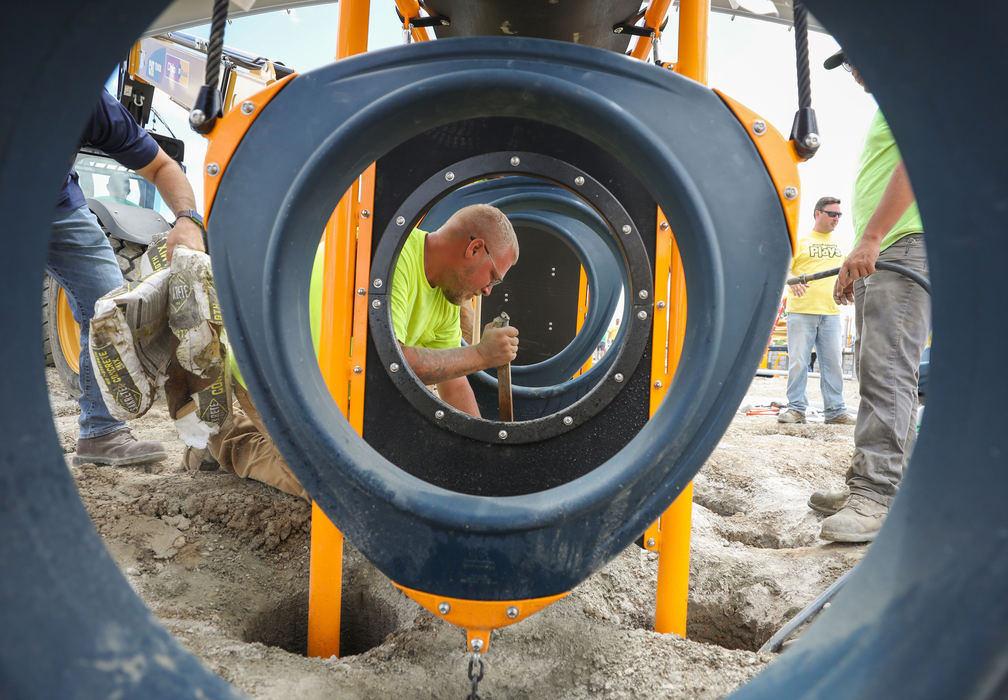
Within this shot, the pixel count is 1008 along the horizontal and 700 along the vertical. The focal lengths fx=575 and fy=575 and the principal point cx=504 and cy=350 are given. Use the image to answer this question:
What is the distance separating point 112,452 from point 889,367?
2.57 metres

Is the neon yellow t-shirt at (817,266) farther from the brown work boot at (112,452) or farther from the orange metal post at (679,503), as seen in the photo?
the brown work boot at (112,452)

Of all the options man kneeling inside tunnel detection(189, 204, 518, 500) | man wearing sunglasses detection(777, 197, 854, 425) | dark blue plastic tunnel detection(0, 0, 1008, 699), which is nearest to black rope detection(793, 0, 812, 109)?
dark blue plastic tunnel detection(0, 0, 1008, 699)

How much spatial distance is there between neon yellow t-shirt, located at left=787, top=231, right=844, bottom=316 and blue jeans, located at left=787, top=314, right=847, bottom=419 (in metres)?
0.07

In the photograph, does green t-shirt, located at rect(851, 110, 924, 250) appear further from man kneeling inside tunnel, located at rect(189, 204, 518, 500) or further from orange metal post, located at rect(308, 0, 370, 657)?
orange metal post, located at rect(308, 0, 370, 657)

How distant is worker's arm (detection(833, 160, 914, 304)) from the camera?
155 centimetres

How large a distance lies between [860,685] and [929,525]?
0.10 metres

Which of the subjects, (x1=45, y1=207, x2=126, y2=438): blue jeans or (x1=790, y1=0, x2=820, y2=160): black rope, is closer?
(x1=790, y1=0, x2=820, y2=160): black rope

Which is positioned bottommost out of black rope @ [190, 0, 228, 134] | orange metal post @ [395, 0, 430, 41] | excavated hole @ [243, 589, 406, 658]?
excavated hole @ [243, 589, 406, 658]

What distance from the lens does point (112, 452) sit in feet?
6.79

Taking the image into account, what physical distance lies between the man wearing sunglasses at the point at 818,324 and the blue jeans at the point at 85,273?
382cm

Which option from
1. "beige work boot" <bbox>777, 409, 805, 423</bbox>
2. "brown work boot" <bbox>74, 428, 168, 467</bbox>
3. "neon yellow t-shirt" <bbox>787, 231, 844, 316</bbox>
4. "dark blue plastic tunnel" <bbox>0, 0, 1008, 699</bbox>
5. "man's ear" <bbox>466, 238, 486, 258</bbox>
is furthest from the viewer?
"beige work boot" <bbox>777, 409, 805, 423</bbox>

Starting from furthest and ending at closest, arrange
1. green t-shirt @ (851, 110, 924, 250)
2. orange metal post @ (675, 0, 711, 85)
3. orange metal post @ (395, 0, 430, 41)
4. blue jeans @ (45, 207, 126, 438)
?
blue jeans @ (45, 207, 126, 438) < green t-shirt @ (851, 110, 924, 250) < orange metal post @ (395, 0, 430, 41) < orange metal post @ (675, 0, 711, 85)

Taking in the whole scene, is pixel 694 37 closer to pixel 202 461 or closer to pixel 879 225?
pixel 879 225

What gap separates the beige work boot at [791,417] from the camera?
13.2ft
